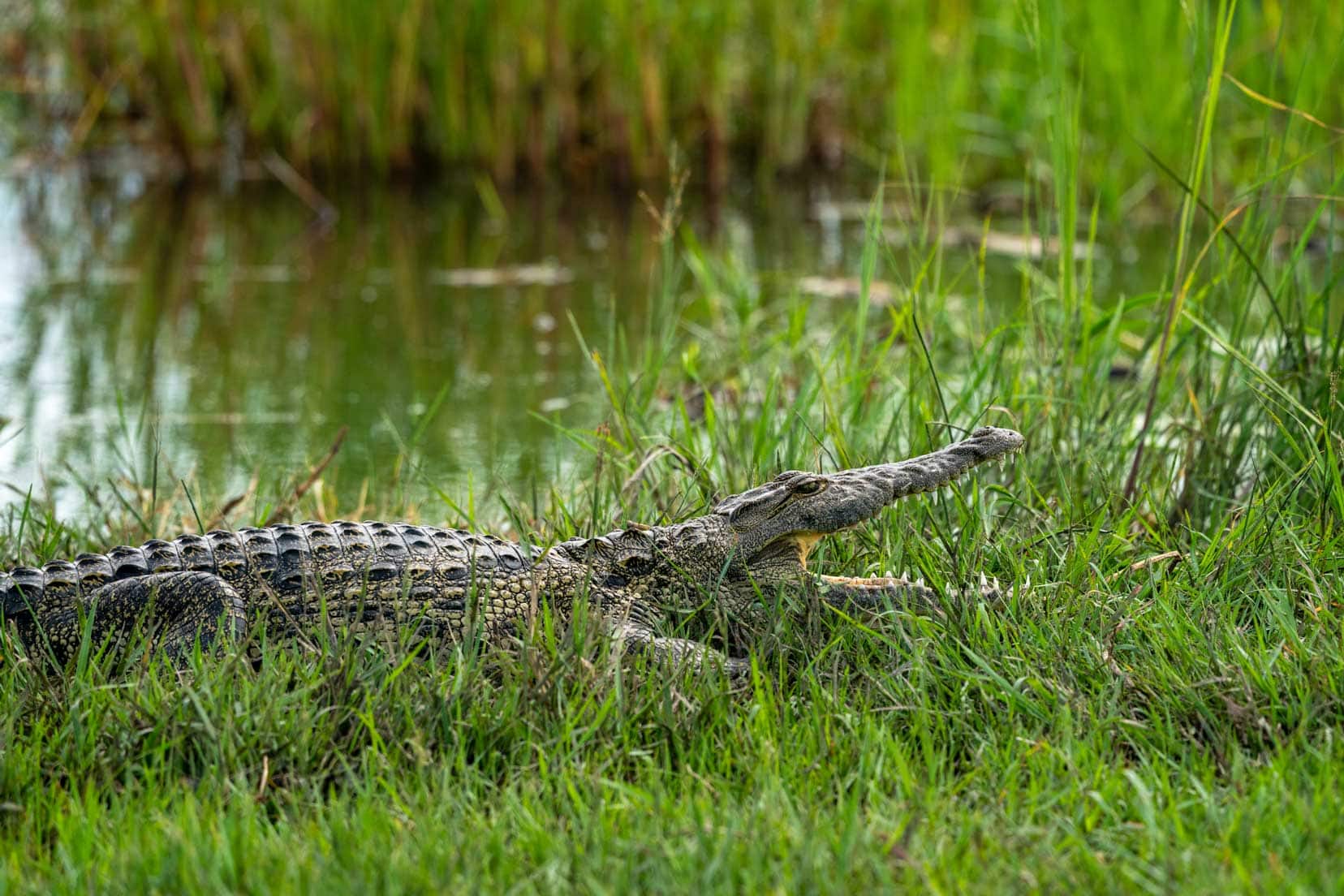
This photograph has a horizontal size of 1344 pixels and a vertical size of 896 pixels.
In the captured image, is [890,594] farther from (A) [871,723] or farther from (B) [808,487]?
(A) [871,723]

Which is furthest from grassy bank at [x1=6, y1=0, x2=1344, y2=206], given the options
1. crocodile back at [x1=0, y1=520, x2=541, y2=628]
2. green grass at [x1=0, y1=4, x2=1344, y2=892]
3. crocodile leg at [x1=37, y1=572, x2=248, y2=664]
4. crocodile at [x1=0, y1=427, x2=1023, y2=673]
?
crocodile leg at [x1=37, y1=572, x2=248, y2=664]

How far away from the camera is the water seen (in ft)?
16.0

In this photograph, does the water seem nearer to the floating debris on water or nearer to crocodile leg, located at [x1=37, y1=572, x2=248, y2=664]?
the floating debris on water

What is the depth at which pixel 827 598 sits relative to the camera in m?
3.16

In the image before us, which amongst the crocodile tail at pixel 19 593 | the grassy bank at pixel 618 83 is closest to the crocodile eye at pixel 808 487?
the crocodile tail at pixel 19 593

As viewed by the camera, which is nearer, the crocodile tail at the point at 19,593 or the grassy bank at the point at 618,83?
Result: the crocodile tail at the point at 19,593

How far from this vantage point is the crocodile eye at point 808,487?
322 centimetres

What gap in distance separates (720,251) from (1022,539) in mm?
5164

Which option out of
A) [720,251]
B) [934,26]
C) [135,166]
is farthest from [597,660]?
[135,166]

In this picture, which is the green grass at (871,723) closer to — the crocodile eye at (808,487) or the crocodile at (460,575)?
the crocodile at (460,575)

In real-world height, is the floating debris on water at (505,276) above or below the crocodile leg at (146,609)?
below

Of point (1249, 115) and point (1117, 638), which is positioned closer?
point (1117, 638)

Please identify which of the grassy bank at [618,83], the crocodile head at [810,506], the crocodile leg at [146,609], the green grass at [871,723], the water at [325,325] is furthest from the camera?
the grassy bank at [618,83]

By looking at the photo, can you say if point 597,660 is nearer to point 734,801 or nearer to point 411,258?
point 734,801
